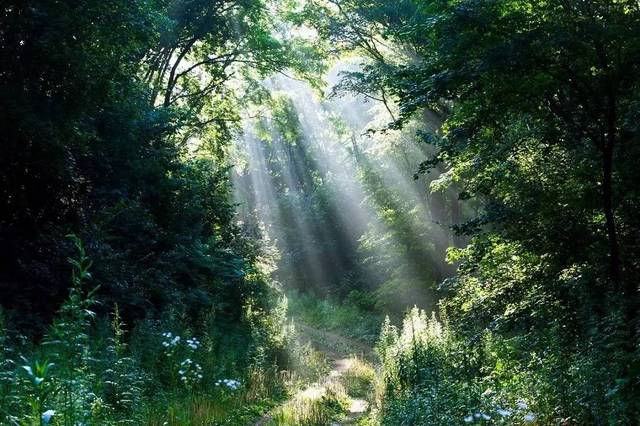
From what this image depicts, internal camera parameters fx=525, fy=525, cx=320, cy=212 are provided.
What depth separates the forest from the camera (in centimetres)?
575

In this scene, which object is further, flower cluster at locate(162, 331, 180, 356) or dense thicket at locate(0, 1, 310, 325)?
dense thicket at locate(0, 1, 310, 325)

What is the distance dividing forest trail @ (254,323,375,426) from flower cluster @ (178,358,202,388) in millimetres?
1268

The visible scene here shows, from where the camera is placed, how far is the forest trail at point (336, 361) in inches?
399

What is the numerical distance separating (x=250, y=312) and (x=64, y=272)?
26.2 ft

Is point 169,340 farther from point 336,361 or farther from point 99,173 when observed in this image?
point 336,361

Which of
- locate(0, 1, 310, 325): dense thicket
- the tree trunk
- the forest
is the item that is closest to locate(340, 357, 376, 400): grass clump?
the forest

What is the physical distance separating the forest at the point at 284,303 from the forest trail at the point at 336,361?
13 centimetres

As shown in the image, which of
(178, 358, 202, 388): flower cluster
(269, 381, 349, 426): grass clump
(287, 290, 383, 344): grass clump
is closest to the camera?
(178, 358, 202, 388): flower cluster

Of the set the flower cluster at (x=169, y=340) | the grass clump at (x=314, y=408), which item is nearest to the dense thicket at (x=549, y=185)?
the grass clump at (x=314, y=408)

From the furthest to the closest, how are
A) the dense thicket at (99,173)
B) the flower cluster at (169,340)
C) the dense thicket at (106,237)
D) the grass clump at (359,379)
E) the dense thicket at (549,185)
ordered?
the grass clump at (359,379) < the dense thicket at (99,173) < the flower cluster at (169,340) < the dense thicket at (106,237) < the dense thicket at (549,185)

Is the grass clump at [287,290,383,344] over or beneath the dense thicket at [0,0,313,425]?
over

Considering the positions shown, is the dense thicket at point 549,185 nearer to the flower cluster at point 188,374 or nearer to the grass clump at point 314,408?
the grass clump at point 314,408

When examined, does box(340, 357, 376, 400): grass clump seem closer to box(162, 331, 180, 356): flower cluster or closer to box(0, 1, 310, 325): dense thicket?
box(0, 1, 310, 325): dense thicket

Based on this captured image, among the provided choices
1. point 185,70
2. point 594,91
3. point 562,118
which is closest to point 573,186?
point 562,118
